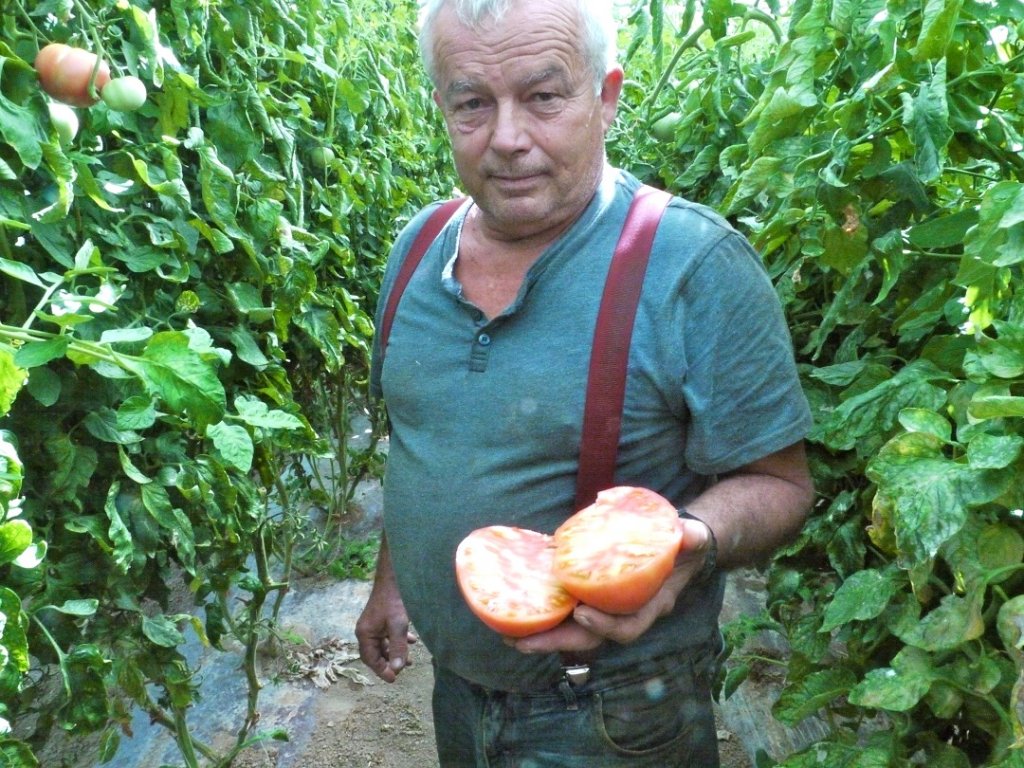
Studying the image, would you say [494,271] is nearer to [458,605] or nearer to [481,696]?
[458,605]

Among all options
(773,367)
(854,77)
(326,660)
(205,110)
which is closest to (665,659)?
(773,367)

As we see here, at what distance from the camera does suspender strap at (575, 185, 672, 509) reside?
4.26 feet

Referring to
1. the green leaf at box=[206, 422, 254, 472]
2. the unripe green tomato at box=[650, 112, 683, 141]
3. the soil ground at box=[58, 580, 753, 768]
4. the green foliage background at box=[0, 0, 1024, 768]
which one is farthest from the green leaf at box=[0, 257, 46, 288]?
the unripe green tomato at box=[650, 112, 683, 141]

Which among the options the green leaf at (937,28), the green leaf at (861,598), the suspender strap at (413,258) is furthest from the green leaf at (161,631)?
the green leaf at (937,28)

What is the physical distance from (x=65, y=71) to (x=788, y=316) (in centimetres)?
125

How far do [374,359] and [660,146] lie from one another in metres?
1.87

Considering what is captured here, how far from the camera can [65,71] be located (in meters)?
1.31

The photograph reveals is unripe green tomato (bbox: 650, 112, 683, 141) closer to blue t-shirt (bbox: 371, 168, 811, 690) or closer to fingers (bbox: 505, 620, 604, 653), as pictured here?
blue t-shirt (bbox: 371, 168, 811, 690)

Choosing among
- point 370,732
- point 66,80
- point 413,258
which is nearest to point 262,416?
point 413,258

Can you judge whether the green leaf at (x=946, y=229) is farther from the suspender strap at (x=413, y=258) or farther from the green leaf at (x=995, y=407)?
the suspender strap at (x=413, y=258)

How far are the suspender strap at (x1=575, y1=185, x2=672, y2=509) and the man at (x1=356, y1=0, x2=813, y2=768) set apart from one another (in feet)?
0.06

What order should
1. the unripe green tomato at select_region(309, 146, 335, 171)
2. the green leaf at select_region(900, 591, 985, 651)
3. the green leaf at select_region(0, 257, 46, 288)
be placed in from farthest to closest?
the unripe green tomato at select_region(309, 146, 335, 171), the green leaf at select_region(0, 257, 46, 288), the green leaf at select_region(900, 591, 985, 651)

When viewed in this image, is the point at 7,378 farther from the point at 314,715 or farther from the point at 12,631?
the point at 314,715

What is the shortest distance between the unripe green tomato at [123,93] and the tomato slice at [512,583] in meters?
0.77
